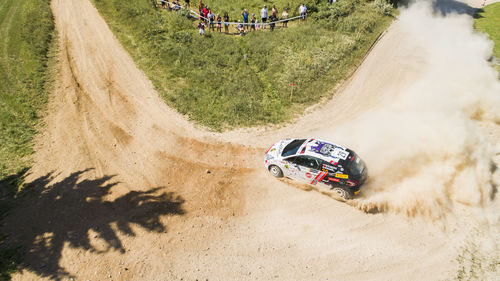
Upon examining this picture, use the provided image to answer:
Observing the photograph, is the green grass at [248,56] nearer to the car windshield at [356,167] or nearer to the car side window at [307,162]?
the car side window at [307,162]

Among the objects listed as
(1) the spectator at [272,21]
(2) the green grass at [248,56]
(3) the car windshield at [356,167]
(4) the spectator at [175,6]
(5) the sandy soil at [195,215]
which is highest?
(4) the spectator at [175,6]

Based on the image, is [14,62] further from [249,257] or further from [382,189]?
[382,189]

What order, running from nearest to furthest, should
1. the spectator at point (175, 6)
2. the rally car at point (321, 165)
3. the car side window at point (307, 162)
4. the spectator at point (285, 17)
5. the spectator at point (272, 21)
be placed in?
1. the rally car at point (321, 165)
2. the car side window at point (307, 162)
3. the spectator at point (272, 21)
4. the spectator at point (285, 17)
5. the spectator at point (175, 6)

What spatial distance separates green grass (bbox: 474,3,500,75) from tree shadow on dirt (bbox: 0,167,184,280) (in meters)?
27.1

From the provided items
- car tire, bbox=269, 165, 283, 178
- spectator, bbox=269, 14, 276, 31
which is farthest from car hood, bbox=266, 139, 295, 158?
spectator, bbox=269, 14, 276, 31

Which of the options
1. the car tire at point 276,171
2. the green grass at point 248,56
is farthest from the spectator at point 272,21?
the car tire at point 276,171

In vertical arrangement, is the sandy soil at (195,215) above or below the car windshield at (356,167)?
below

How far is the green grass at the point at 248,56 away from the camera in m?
17.7

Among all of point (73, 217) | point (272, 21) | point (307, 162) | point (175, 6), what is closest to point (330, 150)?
point (307, 162)

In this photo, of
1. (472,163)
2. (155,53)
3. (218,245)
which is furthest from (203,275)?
(155,53)

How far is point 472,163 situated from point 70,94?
22.9 m

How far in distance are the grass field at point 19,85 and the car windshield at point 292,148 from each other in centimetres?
1125

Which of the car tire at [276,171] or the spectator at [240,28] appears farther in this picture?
the spectator at [240,28]

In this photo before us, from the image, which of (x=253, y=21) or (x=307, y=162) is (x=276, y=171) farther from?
(x=253, y=21)
